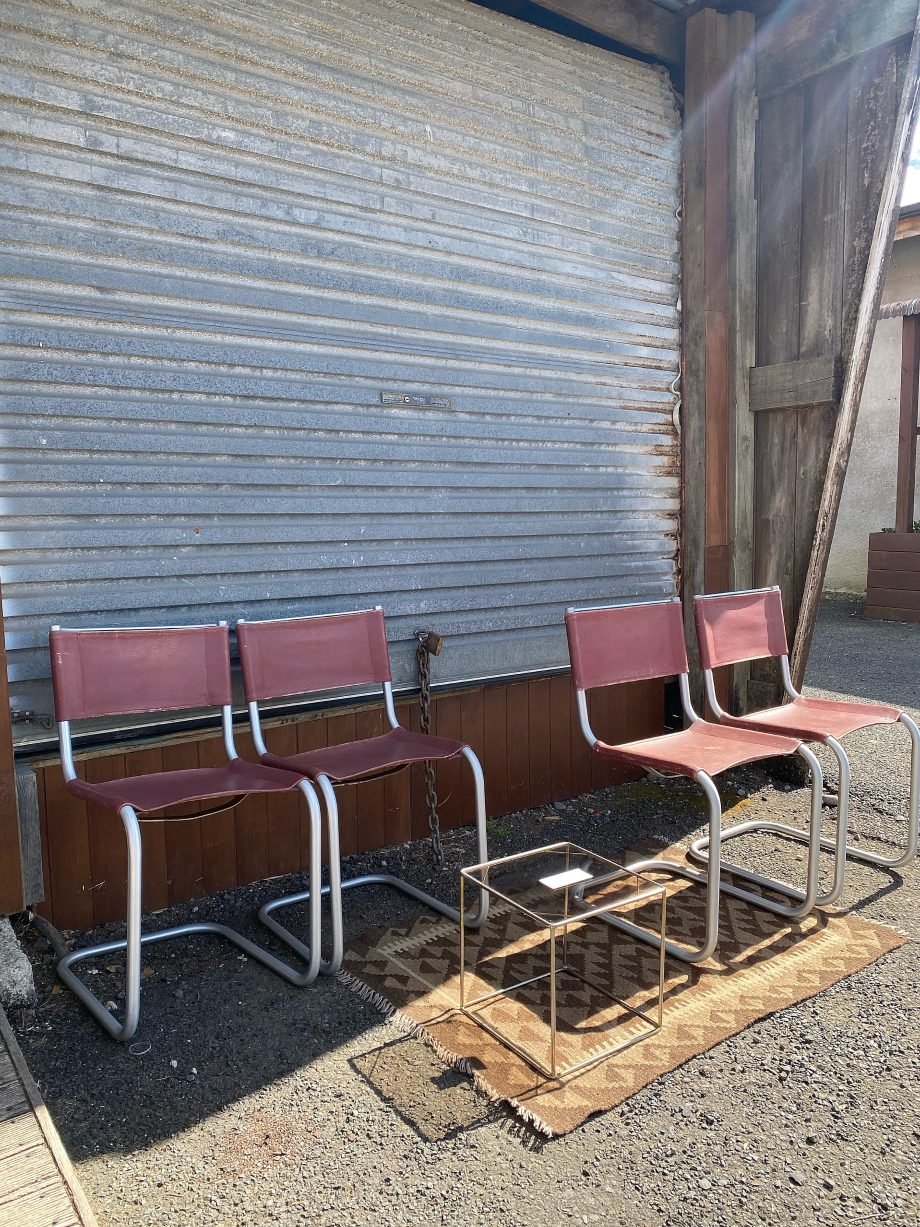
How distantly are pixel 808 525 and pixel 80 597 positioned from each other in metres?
3.17

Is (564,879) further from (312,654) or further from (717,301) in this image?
(717,301)

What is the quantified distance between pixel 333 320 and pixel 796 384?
2234mm

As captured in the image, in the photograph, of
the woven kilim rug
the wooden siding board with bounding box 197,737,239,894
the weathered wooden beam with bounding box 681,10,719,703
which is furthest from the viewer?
the weathered wooden beam with bounding box 681,10,719,703

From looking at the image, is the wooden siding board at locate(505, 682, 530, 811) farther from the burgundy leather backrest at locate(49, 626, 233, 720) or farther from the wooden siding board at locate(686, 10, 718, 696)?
the burgundy leather backrest at locate(49, 626, 233, 720)

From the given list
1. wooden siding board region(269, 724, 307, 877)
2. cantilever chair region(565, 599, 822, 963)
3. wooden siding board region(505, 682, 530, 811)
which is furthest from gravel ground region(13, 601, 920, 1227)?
wooden siding board region(505, 682, 530, 811)

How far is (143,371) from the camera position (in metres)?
2.92

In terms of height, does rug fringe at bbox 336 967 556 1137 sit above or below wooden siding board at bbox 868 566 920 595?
below

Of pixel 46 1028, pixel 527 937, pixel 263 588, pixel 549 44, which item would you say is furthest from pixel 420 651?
pixel 549 44

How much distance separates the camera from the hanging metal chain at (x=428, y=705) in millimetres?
3463

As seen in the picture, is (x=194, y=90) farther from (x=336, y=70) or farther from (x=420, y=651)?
(x=420, y=651)

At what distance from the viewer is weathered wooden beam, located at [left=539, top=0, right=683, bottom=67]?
3.77 m

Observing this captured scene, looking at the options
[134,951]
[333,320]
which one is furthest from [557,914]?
[333,320]

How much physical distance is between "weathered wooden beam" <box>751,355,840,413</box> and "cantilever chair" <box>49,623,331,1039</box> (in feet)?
9.38

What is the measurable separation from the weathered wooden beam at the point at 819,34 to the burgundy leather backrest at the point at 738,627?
7.71 feet
